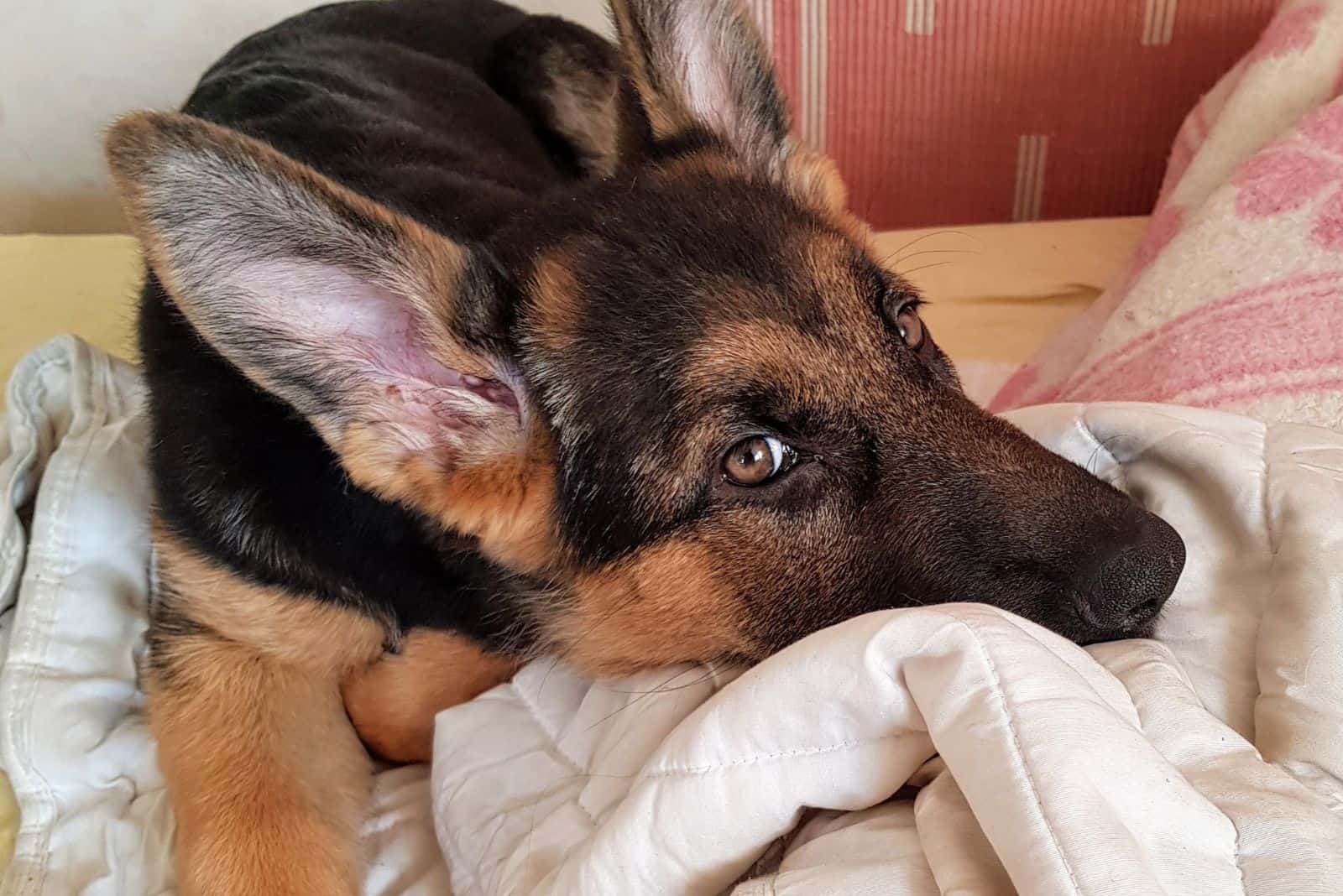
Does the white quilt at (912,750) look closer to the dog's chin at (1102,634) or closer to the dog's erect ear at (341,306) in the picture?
the dog's chin at (1102,634)

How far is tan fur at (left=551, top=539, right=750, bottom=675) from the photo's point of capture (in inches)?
63.2

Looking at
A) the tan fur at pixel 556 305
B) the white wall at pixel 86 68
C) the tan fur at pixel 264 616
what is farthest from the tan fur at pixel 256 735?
the white wall at pixel 86 68

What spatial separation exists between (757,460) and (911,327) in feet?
1.26

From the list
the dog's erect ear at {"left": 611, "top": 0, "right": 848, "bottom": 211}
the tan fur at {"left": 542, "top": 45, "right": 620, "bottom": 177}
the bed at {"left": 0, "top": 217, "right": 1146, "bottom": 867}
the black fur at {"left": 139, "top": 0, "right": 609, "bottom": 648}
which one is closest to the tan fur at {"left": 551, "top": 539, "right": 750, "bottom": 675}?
the black fur at {"left": 139, "top": 0, "right": 609, "bottom": 648}

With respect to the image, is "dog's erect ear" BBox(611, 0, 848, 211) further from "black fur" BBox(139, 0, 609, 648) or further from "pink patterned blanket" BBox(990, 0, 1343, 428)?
"pink patterned blanket" BBox(990, 0, 1343, 428)

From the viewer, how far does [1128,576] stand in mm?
1327

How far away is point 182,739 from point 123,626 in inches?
16.7

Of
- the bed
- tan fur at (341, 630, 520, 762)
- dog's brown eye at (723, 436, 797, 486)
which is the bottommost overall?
tan fur at (341, 630, 520, 762)

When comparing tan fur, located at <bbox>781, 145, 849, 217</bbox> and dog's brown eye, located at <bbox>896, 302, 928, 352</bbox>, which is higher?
tan fur, located at <bbox>781, 145, 849, 217</bbox>

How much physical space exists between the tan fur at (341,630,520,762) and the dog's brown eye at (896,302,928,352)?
0.88 metres

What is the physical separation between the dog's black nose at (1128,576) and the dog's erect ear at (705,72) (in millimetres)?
973

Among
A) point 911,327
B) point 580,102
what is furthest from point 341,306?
point 580,102

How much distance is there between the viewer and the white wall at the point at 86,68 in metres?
3.49

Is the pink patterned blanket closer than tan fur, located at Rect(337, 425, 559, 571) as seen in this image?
No
